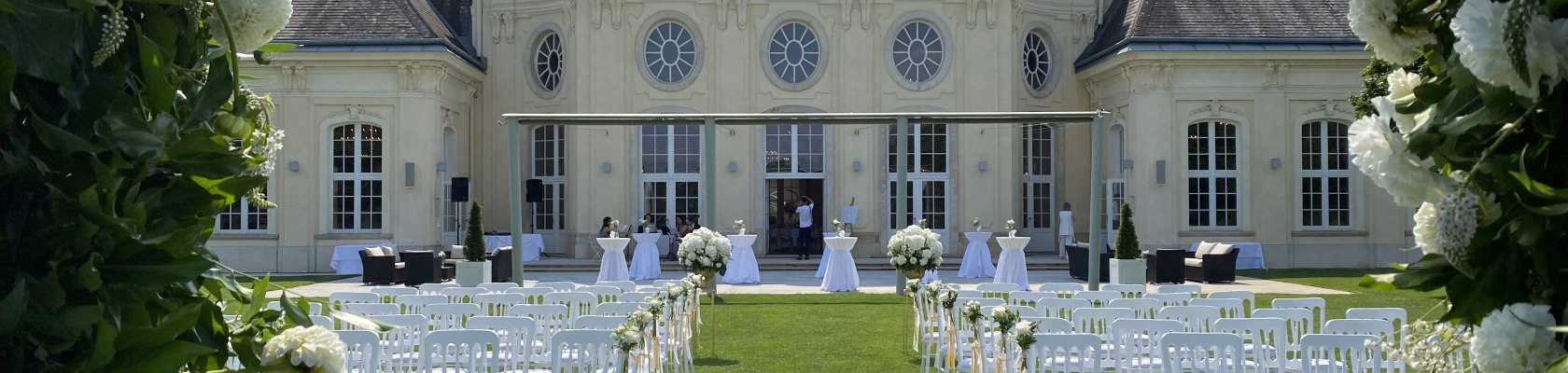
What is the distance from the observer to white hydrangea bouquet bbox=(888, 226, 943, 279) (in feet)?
48.4

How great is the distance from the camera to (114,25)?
5.68ft

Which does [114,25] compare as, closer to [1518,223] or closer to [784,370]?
[1518,223]

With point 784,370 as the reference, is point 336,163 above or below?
above

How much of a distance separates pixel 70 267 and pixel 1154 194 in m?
25.2

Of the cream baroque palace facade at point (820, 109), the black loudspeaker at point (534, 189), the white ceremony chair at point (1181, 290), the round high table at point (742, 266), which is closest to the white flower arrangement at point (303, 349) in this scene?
the white ceremony chair at point (1181, 290)

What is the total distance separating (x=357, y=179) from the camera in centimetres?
2555

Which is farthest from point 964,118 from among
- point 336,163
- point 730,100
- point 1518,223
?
point 1518,223

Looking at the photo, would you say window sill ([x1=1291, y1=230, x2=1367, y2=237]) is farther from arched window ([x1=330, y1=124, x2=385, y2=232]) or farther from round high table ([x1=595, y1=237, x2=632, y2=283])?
arched window ([x1=330, y1=124, x2=385, y2=232])

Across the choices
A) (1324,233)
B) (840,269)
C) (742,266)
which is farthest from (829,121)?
(1324,233)

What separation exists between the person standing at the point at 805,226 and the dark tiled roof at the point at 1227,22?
259 inches

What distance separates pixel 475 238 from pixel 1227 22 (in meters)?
15.7

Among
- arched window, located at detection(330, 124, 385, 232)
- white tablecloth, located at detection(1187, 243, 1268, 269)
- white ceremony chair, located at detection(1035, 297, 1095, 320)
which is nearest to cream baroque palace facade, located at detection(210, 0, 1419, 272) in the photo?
arched window, located at detection(330, 124, 385, 232)

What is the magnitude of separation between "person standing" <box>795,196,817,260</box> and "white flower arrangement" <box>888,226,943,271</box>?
11246mm

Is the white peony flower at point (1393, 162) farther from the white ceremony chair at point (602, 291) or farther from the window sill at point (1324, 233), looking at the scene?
the window sill at point (1324, 233)
